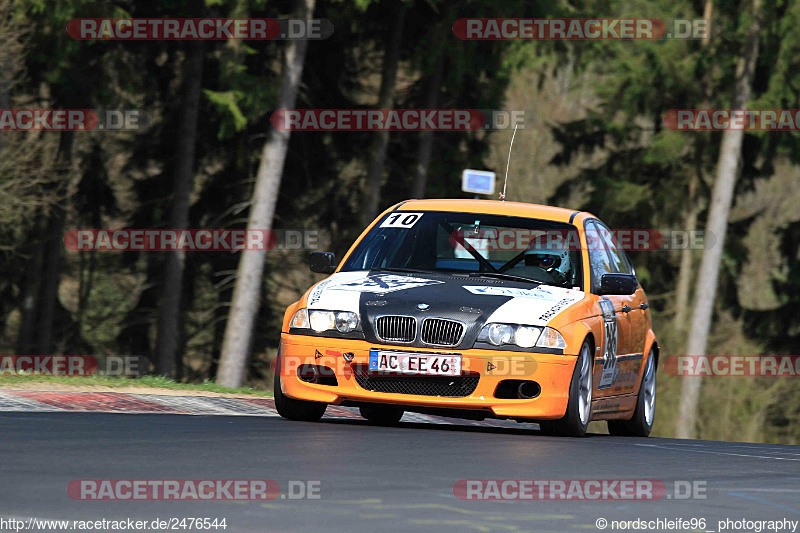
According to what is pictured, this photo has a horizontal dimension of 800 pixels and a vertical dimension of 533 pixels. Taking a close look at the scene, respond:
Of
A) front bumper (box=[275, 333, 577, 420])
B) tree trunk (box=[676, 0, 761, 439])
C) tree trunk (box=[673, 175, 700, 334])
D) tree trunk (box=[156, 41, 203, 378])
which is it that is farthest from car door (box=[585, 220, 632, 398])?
tree trunk (box=[673, 175, 700, 334])

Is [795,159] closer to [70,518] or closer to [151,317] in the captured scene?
[151,317]

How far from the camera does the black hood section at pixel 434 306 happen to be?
10.4 meters

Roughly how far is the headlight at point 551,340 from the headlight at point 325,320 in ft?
4.23

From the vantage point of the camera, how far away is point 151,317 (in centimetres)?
3488

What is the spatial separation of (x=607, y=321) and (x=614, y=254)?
5.52ft

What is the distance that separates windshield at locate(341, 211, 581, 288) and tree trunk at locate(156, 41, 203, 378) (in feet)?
62.9

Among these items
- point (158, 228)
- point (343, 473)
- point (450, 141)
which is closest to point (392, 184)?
point (450, 141)

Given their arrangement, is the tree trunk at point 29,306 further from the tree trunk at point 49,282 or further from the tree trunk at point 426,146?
the tree trunk at point 426,146

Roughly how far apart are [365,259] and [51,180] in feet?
62.7

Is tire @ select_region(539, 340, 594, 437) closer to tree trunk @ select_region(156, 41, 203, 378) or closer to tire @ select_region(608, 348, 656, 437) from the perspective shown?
tire @ select_region(608, 348, 656, 437)

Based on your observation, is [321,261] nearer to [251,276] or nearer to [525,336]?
[525,336]

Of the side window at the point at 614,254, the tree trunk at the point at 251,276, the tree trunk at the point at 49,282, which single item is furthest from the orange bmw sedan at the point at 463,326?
the tree trunk at the point at 49,282

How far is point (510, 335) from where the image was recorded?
10383 millimetres

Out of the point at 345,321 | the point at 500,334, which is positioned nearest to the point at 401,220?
the point at 345,321
